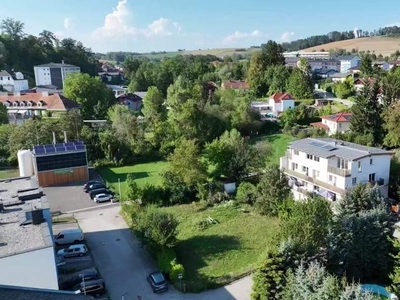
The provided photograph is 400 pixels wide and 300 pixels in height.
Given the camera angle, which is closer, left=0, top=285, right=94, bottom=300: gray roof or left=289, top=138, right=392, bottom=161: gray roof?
left=0, top=285, right=94, bottom=300: gray roof

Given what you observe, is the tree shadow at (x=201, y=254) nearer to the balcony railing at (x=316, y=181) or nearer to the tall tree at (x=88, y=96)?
the balcony railing at (x=316, y=181)

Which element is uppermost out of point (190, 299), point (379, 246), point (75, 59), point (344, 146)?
point (75, 59)

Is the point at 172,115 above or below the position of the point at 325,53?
below

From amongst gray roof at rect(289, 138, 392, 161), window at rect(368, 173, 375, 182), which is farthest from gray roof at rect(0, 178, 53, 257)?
window at rect(368, 173, 375, 182)

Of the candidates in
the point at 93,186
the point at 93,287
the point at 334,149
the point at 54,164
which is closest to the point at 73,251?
the point at 93,287

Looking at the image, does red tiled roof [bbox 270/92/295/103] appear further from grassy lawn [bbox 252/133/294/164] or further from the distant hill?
the distant hill

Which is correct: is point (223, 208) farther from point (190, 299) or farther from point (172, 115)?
point (172, 115)

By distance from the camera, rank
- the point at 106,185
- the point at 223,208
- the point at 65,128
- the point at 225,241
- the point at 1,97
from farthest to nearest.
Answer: the point at 1,97 → the point at 65,128 → the point at 106,185 → the point at 223,208 → the point at 225,241

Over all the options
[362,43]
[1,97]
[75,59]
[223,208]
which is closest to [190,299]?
[223,208]
